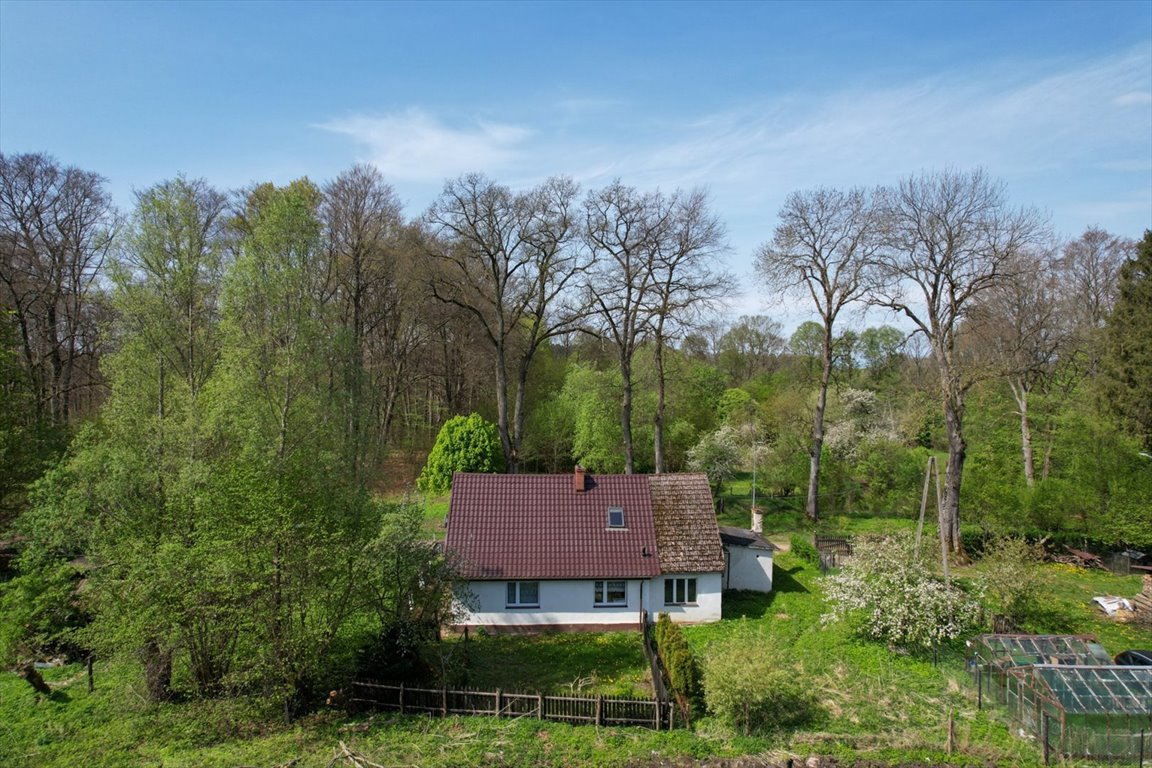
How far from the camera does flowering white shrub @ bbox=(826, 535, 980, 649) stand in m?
18.8

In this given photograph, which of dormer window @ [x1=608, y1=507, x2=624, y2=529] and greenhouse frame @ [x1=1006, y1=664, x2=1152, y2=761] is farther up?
dormer window @ [x1=608, y1=507, x2=624, y2=529]

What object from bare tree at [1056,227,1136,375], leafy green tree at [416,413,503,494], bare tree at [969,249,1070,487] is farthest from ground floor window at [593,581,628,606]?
bare tree at [1056,227,1136,375]

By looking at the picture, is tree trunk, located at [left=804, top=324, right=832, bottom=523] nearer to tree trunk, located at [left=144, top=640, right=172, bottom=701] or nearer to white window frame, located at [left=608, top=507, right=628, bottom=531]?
white window frame, located at [left=608, top=507, right=628, bottom=531]

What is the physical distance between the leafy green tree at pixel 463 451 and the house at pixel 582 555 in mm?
13883

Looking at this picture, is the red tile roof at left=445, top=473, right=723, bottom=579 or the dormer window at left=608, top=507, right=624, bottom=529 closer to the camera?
the red tile roof at left=445, top=473, right=723, bottom=579

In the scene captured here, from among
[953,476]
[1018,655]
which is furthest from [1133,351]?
[1018,655]

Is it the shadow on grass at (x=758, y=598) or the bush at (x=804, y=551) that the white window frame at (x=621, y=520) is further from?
the bush at (x=804, y=551)

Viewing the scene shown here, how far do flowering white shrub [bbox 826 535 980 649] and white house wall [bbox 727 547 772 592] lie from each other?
316 cm

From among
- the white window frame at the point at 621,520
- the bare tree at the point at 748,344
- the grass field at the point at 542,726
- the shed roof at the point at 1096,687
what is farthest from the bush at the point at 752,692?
the bare tree at the point at 748,344

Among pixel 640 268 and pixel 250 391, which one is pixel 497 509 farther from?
pixel 640 268

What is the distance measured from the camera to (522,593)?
2145 centimetres

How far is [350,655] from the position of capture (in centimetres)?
1794

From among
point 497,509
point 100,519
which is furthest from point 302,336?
point 497,509

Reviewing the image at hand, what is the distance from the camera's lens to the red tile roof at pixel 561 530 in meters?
21.4
